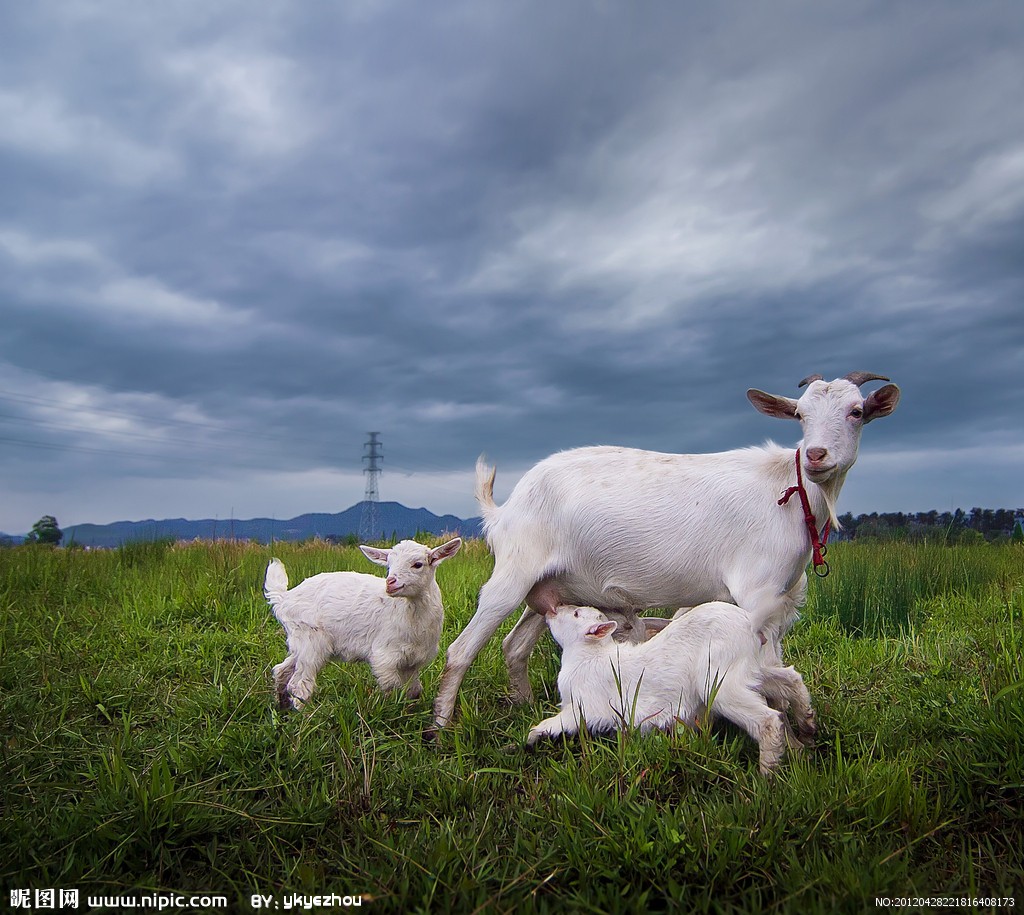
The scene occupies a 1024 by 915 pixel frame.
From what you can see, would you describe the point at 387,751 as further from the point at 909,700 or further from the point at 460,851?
the point at 909,700

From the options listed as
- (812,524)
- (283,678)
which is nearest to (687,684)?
(812,524)

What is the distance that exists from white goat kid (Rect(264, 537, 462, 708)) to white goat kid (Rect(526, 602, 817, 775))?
122 cm

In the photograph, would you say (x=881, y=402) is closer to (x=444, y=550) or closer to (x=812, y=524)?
(x=812, y=524)

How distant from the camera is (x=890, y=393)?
4895mm

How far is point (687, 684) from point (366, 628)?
2.32 metres

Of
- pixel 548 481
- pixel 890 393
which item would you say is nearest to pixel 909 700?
pixel 890 393

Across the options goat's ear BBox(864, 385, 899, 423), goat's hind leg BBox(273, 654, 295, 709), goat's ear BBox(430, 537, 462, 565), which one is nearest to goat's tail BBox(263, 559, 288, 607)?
goat's hind leg BBox(273, 654, 295, 709)

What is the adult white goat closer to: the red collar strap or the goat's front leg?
the red collar strap

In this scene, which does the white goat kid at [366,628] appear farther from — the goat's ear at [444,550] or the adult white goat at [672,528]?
the adult white goat at [672,528]

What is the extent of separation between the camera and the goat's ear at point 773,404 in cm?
506

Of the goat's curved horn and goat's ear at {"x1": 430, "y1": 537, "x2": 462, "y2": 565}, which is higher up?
the goat's curved horn

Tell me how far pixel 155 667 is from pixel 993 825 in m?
6.05

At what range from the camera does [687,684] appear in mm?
4211

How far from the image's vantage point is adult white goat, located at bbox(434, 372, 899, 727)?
4.82 metres
